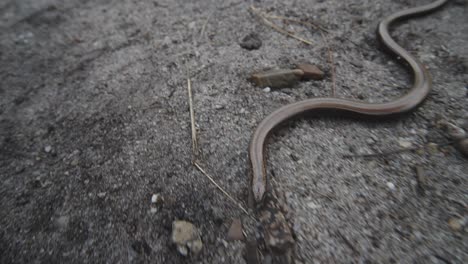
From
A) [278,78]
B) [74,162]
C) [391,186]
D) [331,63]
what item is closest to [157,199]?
[74,162]

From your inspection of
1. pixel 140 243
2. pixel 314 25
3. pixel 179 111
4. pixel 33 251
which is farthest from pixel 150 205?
pixel 314 25

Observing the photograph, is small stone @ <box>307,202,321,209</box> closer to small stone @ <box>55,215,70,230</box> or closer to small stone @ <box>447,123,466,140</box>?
small stone @ <box>447,123,466,140</box>

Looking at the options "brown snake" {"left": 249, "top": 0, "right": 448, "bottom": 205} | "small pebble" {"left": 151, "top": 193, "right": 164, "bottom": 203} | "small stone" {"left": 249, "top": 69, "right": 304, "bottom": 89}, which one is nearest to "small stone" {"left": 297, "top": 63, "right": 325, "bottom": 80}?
"small stone" {"left": 249, "top": 69, "right": 304, "bottom": 89}

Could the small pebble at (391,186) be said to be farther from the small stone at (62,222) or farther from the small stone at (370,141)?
the small stone at (62,222)

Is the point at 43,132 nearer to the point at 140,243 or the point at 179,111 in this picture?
the point at 179,111

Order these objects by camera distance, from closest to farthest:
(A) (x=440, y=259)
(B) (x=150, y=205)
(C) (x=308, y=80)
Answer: (A) (x=440, y=259), (B) (x=150, y=205), (C) (x=308, y=80)

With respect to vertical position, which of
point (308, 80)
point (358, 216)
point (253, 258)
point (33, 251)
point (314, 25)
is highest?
point (314, 25)
